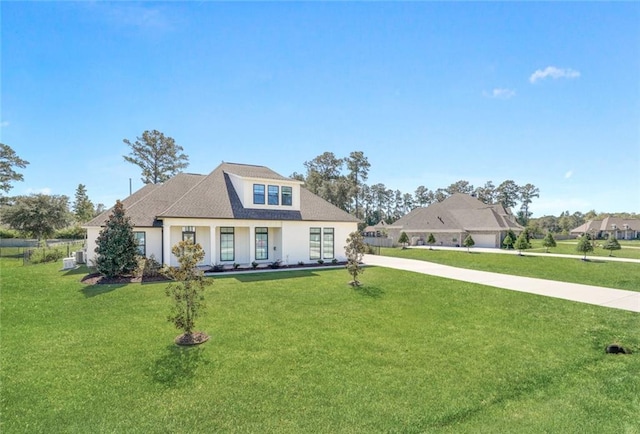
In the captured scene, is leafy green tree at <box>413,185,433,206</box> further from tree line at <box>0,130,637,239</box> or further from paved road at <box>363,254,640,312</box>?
paved road at <box>363,254,640,312</box>

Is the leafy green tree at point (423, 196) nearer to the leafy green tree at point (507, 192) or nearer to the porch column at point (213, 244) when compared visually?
the leafy green tree at point (507, 192)

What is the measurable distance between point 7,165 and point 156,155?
1622cm

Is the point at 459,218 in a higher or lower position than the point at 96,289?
higher

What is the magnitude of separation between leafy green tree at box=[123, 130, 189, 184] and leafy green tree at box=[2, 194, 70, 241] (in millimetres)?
9615

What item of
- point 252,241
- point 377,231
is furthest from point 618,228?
point 252,241

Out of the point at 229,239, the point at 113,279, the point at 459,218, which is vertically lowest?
the point at 113,279

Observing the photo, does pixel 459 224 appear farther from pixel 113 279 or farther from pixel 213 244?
pixel 113 279

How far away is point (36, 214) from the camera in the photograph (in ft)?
105

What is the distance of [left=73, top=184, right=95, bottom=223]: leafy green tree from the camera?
50.0 metres

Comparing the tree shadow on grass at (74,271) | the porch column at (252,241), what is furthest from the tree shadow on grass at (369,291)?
the tree shadow on grass at (74,271)

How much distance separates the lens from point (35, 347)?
22.7ft

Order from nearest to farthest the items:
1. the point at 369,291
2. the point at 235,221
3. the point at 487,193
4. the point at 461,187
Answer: the point at 369,291 < the point at 235,221 < the point at 487,193 < the point at 461,187

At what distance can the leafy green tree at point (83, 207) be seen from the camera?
50.0 m

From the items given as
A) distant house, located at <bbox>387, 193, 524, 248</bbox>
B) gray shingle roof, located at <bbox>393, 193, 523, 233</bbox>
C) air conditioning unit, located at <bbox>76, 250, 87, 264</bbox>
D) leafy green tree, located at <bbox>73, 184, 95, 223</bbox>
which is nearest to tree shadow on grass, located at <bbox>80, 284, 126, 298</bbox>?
air conditioning unit, located at <bbox>76, 250, 87, 264</bbox>
